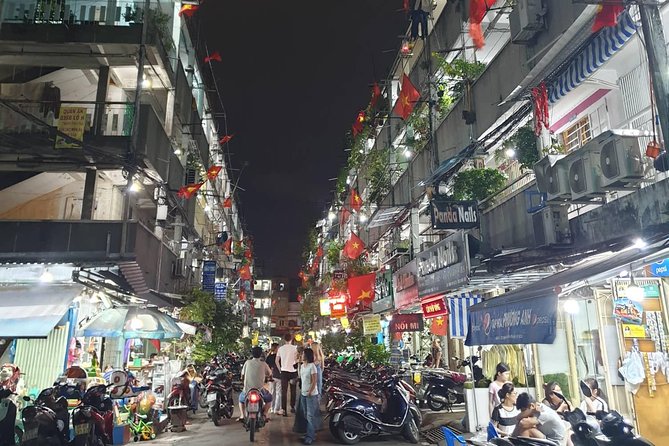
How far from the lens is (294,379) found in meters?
14.6

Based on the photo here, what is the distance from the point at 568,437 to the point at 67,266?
1267cm

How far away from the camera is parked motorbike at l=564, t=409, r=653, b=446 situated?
471 cm

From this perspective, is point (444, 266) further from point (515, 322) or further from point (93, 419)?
point (93, 419)

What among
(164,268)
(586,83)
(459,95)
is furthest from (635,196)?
(164,268)

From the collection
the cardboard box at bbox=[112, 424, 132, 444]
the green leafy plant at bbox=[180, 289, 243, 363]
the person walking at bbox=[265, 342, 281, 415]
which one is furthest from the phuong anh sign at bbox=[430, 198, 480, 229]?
the green leafy plant at bbox=[180, 289, 243, 363]

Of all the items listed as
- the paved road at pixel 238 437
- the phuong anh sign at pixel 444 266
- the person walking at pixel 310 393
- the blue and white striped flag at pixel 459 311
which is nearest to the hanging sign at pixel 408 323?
the phuong anh sign at pixel 444 266

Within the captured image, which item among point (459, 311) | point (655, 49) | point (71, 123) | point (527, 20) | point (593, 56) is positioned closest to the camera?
point (655, 49)

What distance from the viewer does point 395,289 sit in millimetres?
20156

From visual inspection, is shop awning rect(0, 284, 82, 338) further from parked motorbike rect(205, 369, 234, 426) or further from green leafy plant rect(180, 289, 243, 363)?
green leafy plant rect(180, 289, 243, 363)

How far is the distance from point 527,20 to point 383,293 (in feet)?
49.6

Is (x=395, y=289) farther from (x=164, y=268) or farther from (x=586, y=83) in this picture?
(x=586, y=83)

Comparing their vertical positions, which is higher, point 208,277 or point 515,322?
point 208,277

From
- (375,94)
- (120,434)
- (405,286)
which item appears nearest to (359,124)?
(375,94)

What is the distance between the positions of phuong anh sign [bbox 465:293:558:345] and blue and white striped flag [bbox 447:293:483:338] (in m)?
5.53
